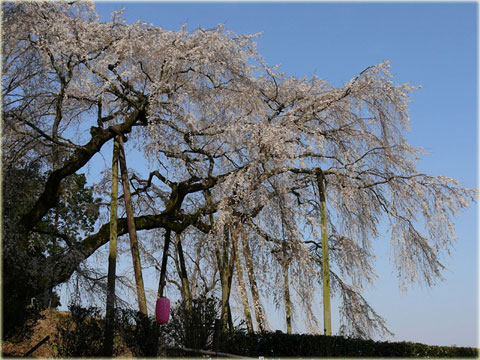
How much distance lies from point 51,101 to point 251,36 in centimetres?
459

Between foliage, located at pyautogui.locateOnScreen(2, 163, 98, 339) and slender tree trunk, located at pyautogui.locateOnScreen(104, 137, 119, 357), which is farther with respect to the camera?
slender tree trunk, located at pyautogui.locateOnScreen(104, 137, 119, 357)

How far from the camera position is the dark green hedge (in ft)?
35.0

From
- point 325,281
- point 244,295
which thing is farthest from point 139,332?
point 325,281

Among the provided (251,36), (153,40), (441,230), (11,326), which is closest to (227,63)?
(251,36)

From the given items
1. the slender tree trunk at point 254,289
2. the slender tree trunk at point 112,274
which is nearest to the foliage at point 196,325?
the slender tree trunk at point 112,274

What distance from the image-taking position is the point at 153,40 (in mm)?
11898

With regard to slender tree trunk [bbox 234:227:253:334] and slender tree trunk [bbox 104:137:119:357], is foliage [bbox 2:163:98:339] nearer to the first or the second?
slender tree trunk [bbox 104:137:119:357]

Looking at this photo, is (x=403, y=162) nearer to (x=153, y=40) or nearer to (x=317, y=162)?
(x=317, y=162)

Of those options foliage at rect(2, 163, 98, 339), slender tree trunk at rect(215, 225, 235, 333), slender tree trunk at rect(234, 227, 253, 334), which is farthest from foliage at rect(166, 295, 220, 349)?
slender tree trunk at rect(234, 227, 253, 334)

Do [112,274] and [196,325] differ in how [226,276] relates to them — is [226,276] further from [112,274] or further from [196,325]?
[112,274]

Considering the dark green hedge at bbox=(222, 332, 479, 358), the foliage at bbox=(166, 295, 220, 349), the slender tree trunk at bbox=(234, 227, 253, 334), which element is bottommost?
the dark green hedge at bbox=(222, 332, 479, 358)

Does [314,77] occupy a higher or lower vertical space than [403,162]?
higher

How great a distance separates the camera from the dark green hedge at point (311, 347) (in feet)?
35.0

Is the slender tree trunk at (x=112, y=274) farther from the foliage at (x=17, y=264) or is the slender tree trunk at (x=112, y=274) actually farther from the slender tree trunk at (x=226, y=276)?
the slender tree trunk at (x=226, y=276)
